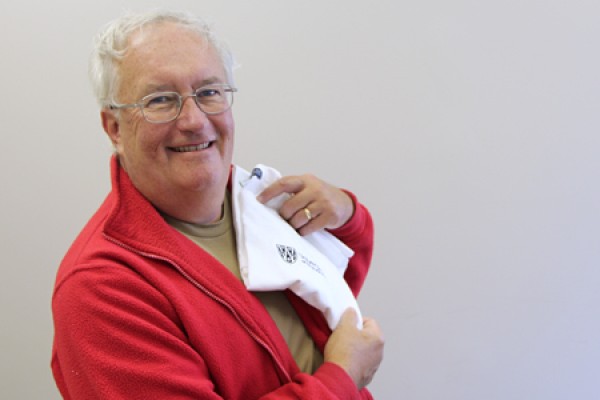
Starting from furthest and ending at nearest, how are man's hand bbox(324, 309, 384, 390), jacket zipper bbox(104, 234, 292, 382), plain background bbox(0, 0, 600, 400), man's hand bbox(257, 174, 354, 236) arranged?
1. plain background bbox(0, 0, 600, 400)
2. man's hand bbox(257, 174, 354, 236)
3. man's hand bbox(324, 309, 384, 390)
4. jacket zipper bbox(104, 234, 292, 382)

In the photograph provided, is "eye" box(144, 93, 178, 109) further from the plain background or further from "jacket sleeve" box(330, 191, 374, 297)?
the plain background

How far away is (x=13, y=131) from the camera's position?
172 centimetres

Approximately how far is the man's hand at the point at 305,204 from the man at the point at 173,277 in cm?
15

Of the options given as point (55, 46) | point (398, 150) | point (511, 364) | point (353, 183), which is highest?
point (55, 46)

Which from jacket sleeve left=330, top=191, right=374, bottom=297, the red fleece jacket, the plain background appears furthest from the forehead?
the plain background

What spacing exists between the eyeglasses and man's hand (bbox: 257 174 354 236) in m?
0.26

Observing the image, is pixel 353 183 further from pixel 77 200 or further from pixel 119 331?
pixel 119 331

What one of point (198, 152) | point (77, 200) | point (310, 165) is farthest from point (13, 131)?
point (198, 152)

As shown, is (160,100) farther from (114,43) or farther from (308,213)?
(308,213)

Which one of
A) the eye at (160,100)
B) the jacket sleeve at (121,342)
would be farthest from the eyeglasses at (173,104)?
the jacket sleeve at (121,342)

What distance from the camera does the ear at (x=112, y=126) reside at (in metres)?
0.97

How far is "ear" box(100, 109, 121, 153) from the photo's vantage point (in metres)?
0.97

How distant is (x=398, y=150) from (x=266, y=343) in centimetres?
99

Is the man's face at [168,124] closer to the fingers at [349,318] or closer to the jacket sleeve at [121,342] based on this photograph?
the jacket sleeve at [121,342]
